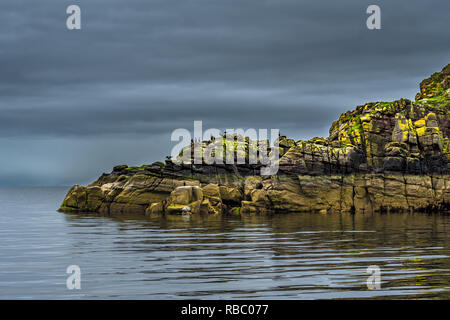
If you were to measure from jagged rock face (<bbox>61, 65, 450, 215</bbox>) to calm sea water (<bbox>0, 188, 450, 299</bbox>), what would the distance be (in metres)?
32.3

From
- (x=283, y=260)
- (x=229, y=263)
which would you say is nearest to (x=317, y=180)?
(x=283, y=260)

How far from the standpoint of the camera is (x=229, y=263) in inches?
1241

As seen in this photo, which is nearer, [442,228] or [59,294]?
[59,294]

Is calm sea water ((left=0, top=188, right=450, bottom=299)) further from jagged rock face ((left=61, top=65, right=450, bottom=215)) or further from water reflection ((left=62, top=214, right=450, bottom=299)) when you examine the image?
jagged rock face ((left=61, top=65, right=450, bottom=215))

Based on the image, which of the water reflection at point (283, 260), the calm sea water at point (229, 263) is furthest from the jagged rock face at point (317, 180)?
the calm sea water at point (229, 263)

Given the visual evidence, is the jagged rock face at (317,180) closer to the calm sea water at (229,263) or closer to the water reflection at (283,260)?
the water reflection at (283,260)

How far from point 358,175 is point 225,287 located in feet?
230

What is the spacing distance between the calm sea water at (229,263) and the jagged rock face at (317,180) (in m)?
32.3

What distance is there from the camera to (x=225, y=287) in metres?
23.8

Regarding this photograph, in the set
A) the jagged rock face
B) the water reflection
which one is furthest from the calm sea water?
the jagged rock face

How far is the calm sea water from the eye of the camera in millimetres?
23098
